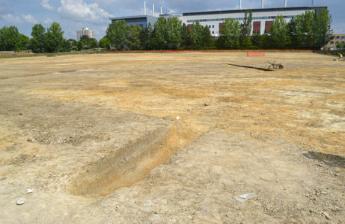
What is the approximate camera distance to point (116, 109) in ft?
38.4

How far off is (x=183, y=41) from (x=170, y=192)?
80574 millimetres

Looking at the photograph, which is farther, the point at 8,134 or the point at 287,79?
the point at 287,79

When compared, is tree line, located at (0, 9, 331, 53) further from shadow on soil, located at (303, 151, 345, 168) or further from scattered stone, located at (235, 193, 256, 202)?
scattered stone, located at (235, 193, 256, 202)

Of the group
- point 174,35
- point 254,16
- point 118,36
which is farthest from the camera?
point 254,16

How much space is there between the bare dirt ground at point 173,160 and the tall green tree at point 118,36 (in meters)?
77.5

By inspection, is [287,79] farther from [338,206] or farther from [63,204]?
[63,204]

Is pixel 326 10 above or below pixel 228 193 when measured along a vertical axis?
above

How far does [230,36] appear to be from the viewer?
77.4m

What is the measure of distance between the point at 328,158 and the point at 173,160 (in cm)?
333

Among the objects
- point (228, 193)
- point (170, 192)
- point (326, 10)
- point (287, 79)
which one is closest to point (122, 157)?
point (170, 192)

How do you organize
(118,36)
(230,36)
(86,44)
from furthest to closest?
Result: (86,44), (118,36), (230,36)

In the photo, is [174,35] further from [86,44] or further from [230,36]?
[86,44]

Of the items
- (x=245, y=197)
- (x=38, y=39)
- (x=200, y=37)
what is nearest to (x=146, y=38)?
(x=200, y=37)

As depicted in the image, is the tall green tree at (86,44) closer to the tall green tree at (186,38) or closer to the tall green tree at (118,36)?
the tall green tree at (118,36)
